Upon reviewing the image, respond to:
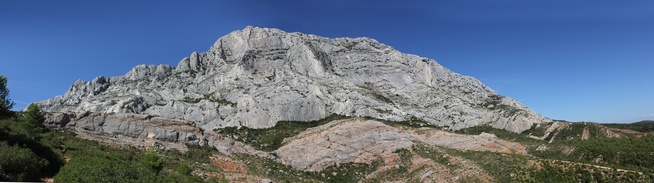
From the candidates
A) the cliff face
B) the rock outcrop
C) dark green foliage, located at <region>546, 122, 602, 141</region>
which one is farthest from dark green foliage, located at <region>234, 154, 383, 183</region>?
dark green foliage, located at <region>546, 122, 602, 141</region>

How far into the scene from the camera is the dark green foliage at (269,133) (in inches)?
3693

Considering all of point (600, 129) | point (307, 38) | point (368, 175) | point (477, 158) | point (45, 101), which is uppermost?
point (307, 38)

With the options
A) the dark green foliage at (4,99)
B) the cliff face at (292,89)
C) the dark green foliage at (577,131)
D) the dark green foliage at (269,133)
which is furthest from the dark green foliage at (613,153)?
the dark green foliage at (4,99)

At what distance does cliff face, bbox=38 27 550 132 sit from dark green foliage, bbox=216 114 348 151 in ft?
13.9

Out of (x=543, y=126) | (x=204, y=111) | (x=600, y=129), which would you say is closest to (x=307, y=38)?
(x=204, y=111)

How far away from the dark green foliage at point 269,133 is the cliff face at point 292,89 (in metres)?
4.24

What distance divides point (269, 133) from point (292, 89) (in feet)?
91.4

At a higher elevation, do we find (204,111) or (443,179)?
(204,111)

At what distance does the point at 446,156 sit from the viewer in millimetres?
65312

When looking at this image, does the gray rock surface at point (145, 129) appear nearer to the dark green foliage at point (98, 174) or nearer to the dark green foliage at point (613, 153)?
the dark green foliage at point (98, 174)

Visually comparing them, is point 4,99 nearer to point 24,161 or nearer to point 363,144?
point 24,161

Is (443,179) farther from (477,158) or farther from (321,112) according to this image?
(321,112)

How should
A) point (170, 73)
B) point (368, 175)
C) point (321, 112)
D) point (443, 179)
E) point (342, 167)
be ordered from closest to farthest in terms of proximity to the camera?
point (443, 179) < point (368, 175) < point (342, 167) < point (321, 112) < point (170, 73)

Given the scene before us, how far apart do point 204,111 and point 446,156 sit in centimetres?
8825
